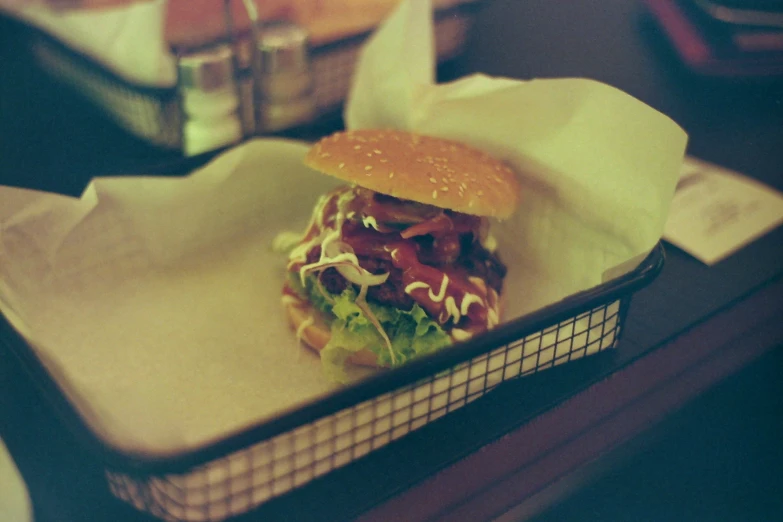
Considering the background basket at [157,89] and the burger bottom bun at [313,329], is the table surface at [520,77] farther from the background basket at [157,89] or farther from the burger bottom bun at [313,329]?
the burger bottom bun at [313,329]

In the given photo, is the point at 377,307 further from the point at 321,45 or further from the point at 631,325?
the point at 321,45

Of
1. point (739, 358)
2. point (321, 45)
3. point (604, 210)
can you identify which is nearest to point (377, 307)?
point (604, 210)

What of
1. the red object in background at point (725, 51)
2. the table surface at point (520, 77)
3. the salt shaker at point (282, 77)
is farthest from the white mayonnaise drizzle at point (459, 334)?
the red object in background at point (725, 51)

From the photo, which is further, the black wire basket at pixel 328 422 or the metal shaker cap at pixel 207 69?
the metal shaker cap at pixel 207 69

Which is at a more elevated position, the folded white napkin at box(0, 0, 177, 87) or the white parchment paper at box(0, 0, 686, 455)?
the folded white napkin at box(0, 0, 177, 87)

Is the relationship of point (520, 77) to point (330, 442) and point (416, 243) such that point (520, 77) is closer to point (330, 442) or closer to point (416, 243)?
point (416, 243)

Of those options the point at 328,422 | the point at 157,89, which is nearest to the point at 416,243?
the point at 328,422

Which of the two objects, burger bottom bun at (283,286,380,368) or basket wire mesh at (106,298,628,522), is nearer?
basket wire mesh at (106,298,628,522)

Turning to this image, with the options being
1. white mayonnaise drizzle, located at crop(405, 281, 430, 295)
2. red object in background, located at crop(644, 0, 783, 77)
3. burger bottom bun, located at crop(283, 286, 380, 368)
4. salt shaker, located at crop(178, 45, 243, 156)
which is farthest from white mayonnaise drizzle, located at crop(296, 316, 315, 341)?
red object in background, located at crop(644, 0, 783, 77)

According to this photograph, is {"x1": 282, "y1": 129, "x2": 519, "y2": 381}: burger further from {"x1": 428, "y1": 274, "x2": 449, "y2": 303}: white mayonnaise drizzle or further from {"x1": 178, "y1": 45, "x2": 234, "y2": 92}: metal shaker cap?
{"x1": 178, "y1": 45, "x2": 234, "y2": 92}: metal shaker cap
